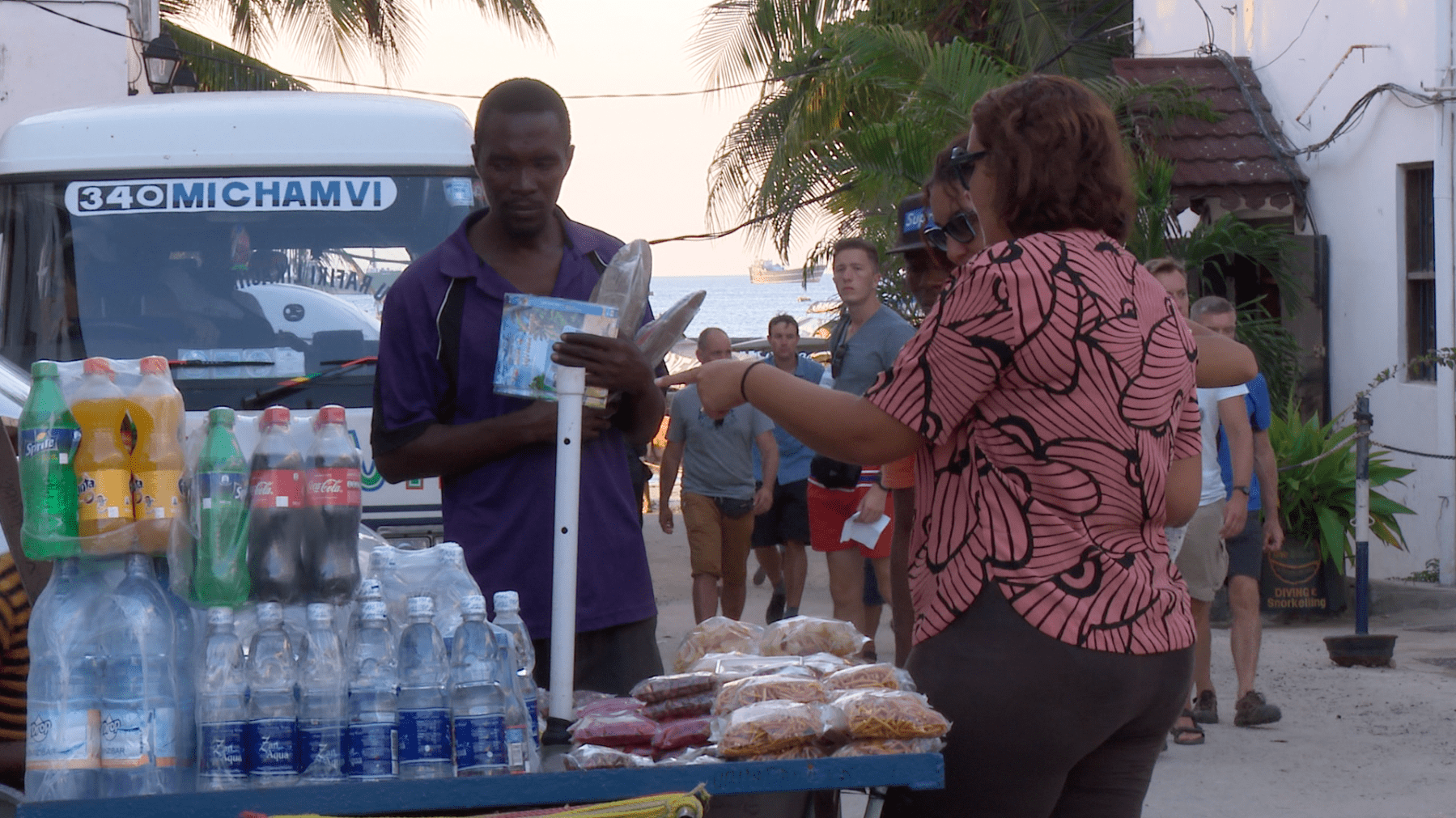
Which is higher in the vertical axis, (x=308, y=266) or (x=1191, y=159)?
(x=1191, y=159)

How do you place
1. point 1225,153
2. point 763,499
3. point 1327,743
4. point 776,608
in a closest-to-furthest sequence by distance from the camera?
point 1327,743 < point 763,499 < point 776,608 < point 1225,153

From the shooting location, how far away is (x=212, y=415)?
2.40 meters

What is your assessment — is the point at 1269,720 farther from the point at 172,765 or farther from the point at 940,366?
the point at 172,765

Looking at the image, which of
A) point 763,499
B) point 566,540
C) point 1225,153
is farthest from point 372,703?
point 1225,153

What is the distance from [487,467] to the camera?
3018mm

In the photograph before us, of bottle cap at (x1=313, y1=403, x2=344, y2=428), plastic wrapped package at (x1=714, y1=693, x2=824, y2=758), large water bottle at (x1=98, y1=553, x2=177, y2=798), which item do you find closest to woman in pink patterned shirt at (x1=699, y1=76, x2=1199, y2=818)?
plastic wrapped package at (x1=714, y1=693, x2=824, y2=758)

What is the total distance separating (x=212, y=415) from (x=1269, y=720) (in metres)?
6.22

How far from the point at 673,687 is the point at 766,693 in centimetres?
22

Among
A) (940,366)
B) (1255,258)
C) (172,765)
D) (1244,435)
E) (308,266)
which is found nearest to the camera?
(172,765)

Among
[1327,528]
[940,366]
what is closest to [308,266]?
[940,366]

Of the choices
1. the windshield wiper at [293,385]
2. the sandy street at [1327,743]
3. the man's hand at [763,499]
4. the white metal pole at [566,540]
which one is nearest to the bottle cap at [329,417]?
the white metal pole at [566,540]

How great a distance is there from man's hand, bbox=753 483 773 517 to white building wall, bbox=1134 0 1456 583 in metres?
5.41

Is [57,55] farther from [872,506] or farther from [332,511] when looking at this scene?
[332,511]

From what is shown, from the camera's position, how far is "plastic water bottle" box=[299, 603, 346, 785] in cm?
228
